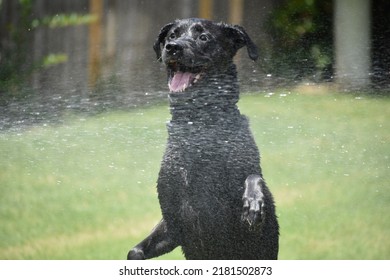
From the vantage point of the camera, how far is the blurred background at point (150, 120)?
13.9ft

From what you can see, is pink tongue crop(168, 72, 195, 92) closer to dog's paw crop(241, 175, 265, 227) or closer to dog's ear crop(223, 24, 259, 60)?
dog's ear crop(223, 24, 259, 60)

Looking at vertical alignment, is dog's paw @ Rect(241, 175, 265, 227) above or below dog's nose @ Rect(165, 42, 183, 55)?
below

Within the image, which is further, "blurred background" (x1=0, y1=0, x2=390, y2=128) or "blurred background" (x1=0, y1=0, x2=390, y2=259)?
"blurred background" (x1=0, y1=0, x2=390, y2=128)

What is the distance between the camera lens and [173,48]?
154 inches

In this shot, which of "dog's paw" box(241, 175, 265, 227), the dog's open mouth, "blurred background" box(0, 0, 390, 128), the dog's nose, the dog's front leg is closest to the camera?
"dog's paw" box(241, 175, 265, 227)

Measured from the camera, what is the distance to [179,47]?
154 inches

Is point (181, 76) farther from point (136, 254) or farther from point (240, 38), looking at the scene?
point (136, 254)

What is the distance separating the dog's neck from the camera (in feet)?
13.5

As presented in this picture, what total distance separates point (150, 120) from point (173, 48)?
1.87ft

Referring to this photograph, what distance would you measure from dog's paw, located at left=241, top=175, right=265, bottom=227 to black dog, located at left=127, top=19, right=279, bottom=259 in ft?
0.03

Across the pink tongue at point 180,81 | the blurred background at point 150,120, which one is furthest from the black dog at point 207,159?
the blurred background at point 150,120

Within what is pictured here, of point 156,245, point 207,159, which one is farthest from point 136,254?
point 207,159

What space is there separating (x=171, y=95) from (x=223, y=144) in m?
0.38

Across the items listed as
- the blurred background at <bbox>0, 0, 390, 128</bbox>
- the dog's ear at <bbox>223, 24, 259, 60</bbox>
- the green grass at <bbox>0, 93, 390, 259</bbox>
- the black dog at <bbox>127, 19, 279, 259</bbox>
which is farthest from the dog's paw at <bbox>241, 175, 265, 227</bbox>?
the dog's ear at <bbox>223, 24, 259, 60</bbox>
